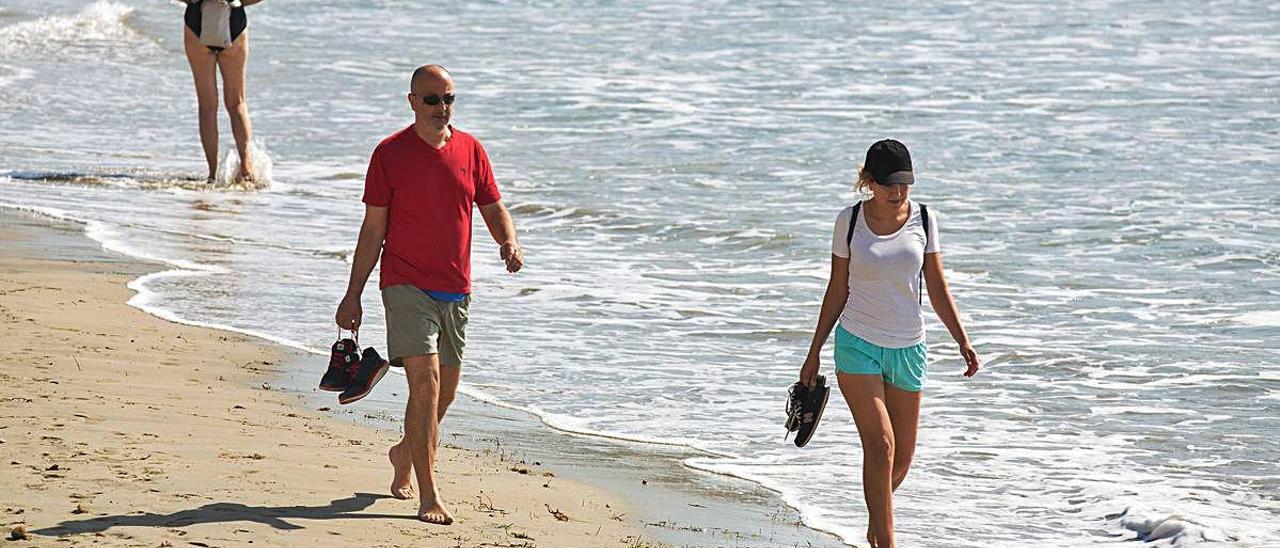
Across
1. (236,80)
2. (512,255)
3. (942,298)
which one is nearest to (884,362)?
(942,298)

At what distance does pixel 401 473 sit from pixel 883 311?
1.61m

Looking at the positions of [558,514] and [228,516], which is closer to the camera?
[228,516]

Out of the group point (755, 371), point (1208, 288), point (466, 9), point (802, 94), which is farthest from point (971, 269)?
point (466, 9)

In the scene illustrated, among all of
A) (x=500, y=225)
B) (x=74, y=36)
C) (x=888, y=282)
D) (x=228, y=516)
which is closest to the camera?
(x=228, y=516)

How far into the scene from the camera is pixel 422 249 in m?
5.48

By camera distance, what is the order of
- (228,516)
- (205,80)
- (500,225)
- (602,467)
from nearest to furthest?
(228,516) < (500,225) < (602,467) < (205,80)

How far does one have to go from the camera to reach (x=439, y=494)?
5.88 m

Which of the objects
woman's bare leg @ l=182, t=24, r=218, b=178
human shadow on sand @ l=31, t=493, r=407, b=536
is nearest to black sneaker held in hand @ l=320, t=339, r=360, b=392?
human shadow on sand @ l=31, t=493, r=407, b=536

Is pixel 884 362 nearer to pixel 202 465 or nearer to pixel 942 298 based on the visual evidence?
pixel 942 298

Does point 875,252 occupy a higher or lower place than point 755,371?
higher

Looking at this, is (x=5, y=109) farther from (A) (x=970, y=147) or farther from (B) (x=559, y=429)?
(B) (x=559, y=429)

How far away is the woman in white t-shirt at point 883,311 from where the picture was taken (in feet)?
18.1

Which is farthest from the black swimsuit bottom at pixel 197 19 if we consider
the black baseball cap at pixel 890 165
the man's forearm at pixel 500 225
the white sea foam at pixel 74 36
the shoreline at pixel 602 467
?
the white sea foam at pixel 74 36

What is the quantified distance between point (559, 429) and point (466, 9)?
25.5 meters
